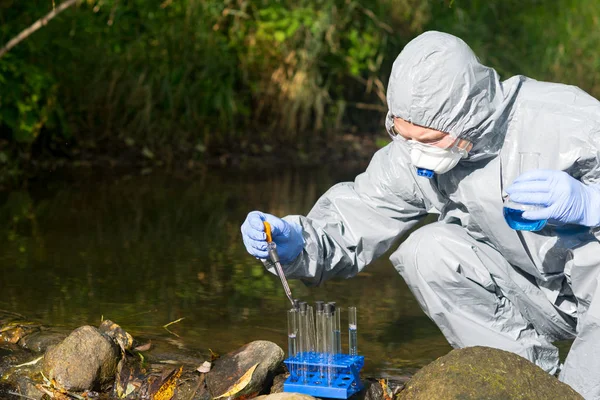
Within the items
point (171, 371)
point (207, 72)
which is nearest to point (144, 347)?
point (171, 371)

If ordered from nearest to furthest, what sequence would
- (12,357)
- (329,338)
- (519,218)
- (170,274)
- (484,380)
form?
(484,380) < (519,218) < (329,338) < (12,357) < (170,274)

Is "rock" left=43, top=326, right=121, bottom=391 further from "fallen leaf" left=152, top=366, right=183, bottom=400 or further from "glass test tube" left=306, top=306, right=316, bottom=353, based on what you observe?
"glass test tube" left=306, top=306, right=316, bottom=353

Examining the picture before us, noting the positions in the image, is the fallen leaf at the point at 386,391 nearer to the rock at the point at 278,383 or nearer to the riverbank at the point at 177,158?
the rock at the point at 278,383

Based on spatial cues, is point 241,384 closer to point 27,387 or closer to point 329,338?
point 329,338

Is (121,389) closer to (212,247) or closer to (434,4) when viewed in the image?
(212,247)

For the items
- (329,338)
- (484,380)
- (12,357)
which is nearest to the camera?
(484,380)

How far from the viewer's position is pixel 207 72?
31.5 ft

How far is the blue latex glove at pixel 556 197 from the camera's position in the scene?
3.15m

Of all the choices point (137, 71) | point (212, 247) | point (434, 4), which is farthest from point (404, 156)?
point (434, 4)

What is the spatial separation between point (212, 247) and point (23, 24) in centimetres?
341

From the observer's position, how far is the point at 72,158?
9.07 m

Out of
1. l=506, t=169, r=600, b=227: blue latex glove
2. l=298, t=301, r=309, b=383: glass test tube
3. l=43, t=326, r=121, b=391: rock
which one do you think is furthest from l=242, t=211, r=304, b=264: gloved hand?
l=506, t=169, r=600, b=227: blue latex glove

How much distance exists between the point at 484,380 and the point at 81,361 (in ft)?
4.87

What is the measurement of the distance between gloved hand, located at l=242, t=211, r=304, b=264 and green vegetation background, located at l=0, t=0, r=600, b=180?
16.2ft
